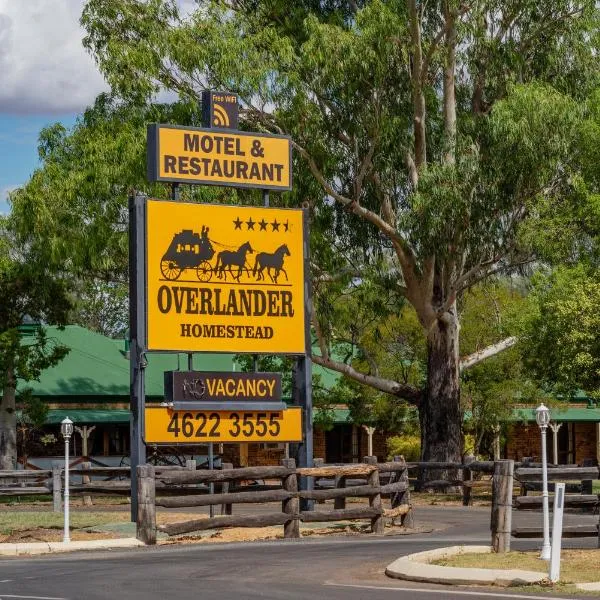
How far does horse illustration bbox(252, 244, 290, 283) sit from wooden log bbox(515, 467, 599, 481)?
6.39 m

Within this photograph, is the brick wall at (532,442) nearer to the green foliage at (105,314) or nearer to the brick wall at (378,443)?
the brick wall at (378,443)

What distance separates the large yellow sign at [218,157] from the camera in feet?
86.2

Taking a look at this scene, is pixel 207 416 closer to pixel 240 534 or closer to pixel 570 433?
pixel 240 534

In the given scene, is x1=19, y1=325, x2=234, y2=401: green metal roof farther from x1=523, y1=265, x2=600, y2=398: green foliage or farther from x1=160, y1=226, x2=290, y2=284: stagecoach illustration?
x1=160, y1=226, x2=290, y2=284: stagecoach illustration

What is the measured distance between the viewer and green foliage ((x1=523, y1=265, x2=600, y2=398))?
34.7 m

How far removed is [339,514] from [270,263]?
4.99 meters

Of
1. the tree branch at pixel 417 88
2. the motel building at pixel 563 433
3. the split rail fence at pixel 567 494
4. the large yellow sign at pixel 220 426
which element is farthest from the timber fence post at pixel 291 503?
the motel building at pixel 563 433

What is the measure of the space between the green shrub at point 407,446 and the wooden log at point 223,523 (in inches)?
1150

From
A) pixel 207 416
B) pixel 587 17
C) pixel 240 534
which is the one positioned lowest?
pixel 240 534

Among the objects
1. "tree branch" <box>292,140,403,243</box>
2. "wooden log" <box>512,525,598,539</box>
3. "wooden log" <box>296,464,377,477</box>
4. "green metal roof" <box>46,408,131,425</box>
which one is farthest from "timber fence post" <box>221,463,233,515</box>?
"green metal roof" <box>46,408,131,425</box>

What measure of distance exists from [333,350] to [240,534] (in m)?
27.1

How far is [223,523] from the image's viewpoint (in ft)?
77.0

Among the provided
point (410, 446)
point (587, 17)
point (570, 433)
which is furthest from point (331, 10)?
point (570, 433)

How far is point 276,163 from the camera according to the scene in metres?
27.7
